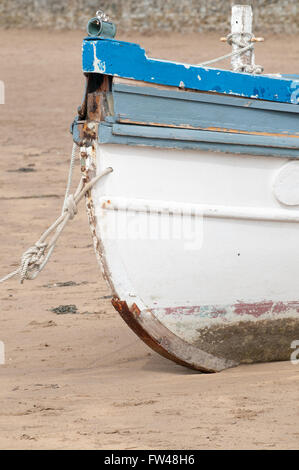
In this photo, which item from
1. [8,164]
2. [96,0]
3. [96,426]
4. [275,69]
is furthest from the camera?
[96,0]

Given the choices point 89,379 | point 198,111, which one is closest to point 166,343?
point 89,379

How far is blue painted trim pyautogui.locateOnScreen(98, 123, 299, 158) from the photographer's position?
4.38m

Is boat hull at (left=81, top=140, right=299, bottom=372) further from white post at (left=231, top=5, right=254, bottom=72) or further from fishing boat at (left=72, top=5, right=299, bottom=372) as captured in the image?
white post at (left=231, top=5, right=254, bottom=72)

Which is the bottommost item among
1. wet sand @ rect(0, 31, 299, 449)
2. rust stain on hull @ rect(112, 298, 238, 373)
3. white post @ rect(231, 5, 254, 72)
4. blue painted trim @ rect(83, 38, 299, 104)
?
wet sand @ rect(0, 31, 299, 449)

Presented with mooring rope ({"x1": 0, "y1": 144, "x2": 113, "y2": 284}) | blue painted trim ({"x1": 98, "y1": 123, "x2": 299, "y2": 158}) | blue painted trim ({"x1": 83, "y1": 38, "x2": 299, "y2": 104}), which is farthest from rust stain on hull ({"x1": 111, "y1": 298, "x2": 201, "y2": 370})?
blue painted trim ({"x1": 83, "y1": 38, "x2": 299, "y2": 104})

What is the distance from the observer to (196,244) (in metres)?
4.60

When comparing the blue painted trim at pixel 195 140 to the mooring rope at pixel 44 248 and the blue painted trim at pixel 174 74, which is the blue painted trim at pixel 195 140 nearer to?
the blue painted trim at pixel 174 74

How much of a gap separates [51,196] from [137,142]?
5477 mm

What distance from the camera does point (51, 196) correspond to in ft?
32.1

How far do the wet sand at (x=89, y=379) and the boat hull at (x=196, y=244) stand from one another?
10.0 inches

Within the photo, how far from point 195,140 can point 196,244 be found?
0.52 metres

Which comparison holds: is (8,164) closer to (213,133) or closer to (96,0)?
(213,133)

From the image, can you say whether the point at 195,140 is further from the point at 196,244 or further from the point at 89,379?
the point at 89,379
